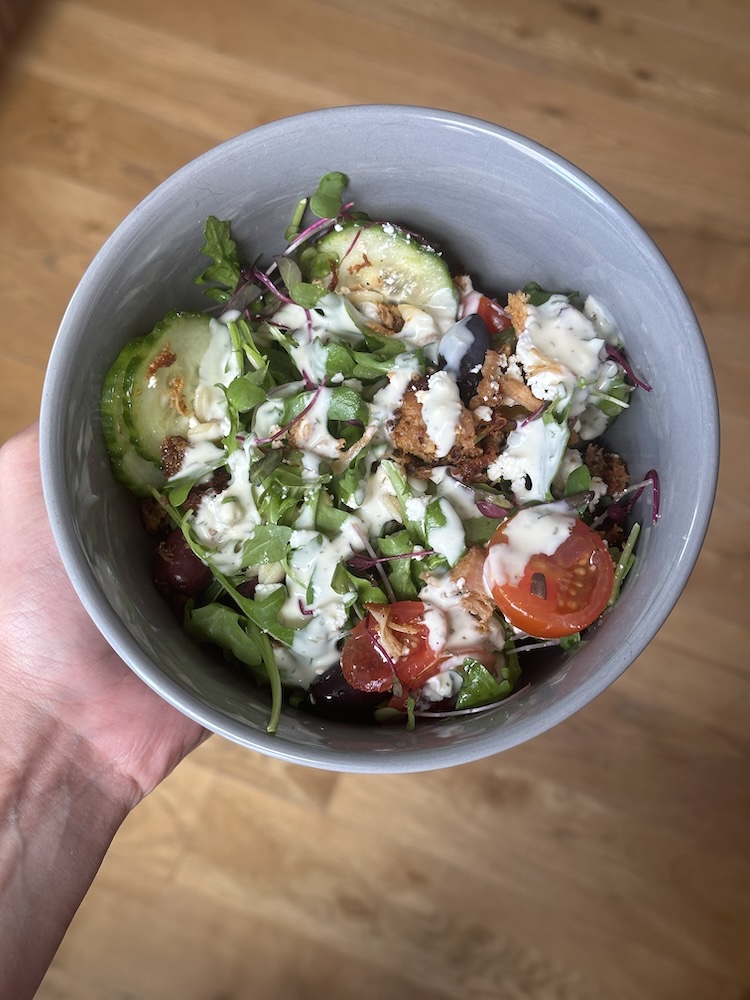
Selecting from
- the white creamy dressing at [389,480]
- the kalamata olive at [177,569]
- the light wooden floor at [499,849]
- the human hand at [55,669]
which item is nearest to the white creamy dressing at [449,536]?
the white creamy dressing at [389,480]

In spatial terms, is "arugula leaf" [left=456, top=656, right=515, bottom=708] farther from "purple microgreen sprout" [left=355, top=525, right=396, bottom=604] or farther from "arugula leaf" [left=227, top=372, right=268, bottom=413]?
"arugula leaf" [left=227, top=372, right=268, bottom=413]

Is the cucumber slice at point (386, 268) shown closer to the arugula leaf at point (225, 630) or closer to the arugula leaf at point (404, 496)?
the arugula leaf at point (404, 496)

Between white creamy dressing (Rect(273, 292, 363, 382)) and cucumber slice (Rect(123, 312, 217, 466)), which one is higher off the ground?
white creamy dressing (Rect(273, 292, 363, 382))

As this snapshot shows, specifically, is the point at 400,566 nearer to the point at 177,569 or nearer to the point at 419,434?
the point at 419,434

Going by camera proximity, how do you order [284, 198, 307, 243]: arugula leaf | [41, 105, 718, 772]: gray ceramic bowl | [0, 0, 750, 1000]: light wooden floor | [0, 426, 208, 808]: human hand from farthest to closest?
1. [0, 0, 750, 1000]: light wooden floor
2. [0, 426, 208, 808]: human hand
3. [284, 198, 307, 243]: arugula leaf
4. [41, 105, 718, 772]: gray ceramic bowl

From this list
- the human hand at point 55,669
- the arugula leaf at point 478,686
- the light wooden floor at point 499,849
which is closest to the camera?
the arugula leaf at point 478,686

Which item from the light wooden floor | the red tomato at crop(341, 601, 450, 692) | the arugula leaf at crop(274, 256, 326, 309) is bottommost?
the light wooden floor

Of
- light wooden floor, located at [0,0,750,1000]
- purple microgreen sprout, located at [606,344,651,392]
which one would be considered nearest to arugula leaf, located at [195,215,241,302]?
purple microgreen sprout, located at [606,344,651,392]
